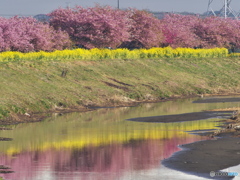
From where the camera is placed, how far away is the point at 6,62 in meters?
46.3

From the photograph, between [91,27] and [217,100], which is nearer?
[217,100]

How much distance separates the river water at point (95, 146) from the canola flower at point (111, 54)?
15973 millimetres

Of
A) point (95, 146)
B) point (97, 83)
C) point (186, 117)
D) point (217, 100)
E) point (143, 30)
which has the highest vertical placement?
point (143, 30)

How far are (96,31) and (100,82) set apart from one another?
54.9ft

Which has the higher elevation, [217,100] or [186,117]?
[217,100]

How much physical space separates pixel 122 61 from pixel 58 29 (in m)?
8.40

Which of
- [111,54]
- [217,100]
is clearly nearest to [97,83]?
[217,100]

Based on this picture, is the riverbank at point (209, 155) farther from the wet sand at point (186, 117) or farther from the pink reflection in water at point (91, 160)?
the wet sand at point (186, 117)

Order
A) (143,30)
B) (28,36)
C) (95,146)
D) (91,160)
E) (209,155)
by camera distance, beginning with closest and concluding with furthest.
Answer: (91,160) → (209,155) → (95,146) → (28,36) → (143,30)

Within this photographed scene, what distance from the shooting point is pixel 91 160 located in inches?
810

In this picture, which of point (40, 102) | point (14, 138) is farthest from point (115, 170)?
point (40, 102)

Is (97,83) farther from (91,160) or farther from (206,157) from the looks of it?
(206,157)

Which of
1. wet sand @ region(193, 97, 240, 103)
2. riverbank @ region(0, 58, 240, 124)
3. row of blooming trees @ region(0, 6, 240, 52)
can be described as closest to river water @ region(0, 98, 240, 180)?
riverbank @ region(0, 58, 240, 124)

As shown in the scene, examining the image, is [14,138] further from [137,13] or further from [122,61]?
[137,13]
